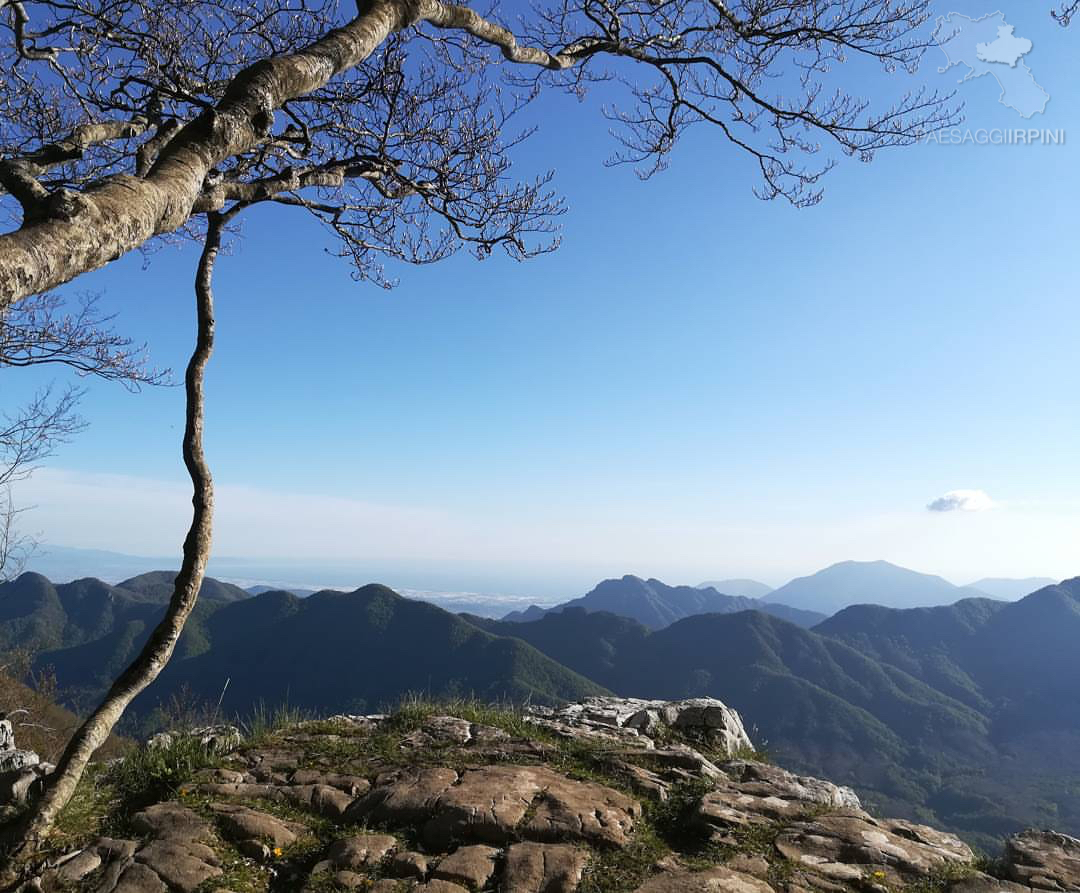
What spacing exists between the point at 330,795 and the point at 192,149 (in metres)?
5.64

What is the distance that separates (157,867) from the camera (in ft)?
15.3

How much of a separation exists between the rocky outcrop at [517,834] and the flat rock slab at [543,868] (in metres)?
0.01

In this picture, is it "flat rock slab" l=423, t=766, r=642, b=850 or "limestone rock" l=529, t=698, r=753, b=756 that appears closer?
"flat rock slab" l=423, t=766, r=642, b=850

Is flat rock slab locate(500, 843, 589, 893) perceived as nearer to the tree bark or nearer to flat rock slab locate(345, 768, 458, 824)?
flat rock slab locate(345, 768, 458, 824)

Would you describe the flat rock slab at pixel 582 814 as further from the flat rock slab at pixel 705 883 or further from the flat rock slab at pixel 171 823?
the flat rock slab at pixel 171 823

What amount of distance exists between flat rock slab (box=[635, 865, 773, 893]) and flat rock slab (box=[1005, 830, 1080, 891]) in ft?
8.00

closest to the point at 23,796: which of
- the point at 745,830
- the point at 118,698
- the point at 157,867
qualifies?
the point at 118,698

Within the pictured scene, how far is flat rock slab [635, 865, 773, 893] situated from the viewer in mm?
4605

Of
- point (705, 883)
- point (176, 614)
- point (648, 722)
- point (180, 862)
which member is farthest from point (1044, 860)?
point (176, 614)

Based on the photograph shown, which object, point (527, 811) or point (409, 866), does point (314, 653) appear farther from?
point (409, 866)

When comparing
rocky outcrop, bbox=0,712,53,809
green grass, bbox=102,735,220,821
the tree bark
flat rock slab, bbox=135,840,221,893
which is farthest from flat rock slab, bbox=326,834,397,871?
the tree bark

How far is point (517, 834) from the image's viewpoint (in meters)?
5.29

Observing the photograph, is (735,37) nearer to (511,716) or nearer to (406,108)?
(406,108)

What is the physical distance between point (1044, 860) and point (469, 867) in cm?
510
